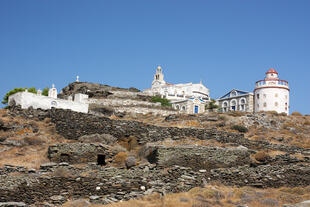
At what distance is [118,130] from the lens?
80.9 feet

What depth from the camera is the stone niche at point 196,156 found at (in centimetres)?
1889

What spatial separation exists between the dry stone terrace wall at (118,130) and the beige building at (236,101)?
39.5 metres

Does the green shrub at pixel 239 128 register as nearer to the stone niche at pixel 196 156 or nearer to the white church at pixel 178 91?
the stone niche at pixel 196 156

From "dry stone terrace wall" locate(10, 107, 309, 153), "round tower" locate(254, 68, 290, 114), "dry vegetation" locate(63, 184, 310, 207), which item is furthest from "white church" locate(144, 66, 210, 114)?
"dry vegetation" locate(63, 184, 310, 207)

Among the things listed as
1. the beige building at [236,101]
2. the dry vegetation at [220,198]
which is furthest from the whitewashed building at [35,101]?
the beige building at [236,101]

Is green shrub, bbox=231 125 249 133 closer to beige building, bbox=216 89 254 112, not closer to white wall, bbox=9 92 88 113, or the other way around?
white wall, bbox=9 92 88 113

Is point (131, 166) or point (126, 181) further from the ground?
point (131, 166)

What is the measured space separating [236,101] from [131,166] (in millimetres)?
52553

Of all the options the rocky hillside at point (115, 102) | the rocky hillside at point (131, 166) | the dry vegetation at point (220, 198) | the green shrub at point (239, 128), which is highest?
the rocky hillside at point (115, 102)

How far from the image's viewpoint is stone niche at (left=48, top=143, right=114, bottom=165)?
1927 cm

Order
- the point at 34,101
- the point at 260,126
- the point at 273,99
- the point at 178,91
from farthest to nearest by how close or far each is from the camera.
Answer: the point at 178,91, the point at 273,99, the point at 260,126, the point at 34,101

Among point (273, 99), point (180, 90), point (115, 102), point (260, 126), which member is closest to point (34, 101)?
point (115, 102)

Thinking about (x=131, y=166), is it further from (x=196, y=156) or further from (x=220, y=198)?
(x=220, y=198)

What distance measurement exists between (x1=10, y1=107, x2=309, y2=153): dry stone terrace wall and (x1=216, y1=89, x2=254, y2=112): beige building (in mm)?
39541
